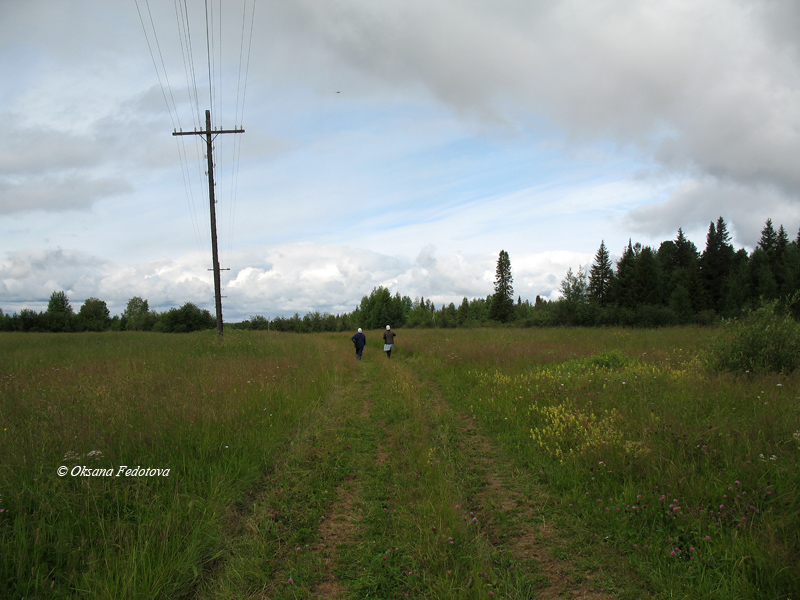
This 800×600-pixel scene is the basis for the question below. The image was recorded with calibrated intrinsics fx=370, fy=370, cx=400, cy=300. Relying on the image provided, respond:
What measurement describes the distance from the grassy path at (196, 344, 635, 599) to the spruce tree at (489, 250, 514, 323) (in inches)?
2856

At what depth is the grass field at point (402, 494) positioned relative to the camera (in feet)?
10.3

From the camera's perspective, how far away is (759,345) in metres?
8.28

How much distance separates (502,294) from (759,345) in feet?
234

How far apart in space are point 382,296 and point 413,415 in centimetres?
8407

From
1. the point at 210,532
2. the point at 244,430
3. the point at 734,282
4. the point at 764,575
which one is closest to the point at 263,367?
→ the point at 244,430


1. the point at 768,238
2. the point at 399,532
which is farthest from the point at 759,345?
the point at 768,238

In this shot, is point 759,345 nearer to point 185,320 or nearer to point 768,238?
point 185,320

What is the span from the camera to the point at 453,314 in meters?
122

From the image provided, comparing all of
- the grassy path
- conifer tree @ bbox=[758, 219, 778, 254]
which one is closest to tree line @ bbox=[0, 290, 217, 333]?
the grassy path

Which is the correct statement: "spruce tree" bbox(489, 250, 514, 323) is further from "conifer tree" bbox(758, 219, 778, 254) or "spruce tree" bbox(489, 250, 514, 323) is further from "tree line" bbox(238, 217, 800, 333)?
"conifer tree" bbox(758, 219, 778, 254)

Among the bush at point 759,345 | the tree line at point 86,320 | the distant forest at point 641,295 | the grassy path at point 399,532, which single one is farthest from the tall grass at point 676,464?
the tree line at point 86,320

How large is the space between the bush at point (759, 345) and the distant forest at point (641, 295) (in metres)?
25.5

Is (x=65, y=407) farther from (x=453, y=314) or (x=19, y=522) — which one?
(x=453, y=314)

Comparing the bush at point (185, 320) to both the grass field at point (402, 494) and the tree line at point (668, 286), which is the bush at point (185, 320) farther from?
the grass field at point (402, 494)
